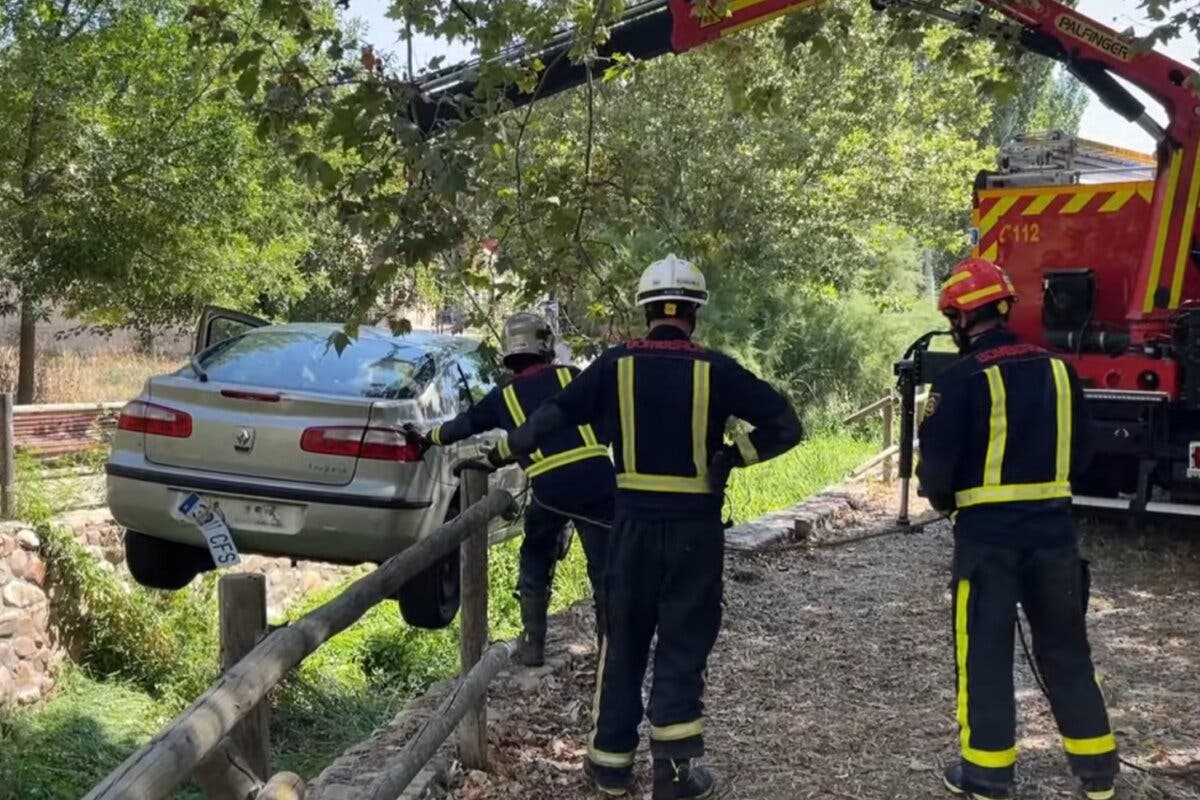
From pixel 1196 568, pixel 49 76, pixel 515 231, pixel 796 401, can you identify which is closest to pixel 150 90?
pixel 49 76

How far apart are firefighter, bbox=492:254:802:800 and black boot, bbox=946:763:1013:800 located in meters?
0.82

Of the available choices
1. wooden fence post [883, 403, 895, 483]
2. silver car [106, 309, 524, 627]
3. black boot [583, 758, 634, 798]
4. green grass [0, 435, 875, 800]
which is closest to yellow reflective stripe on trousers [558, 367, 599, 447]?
silver car [106, 309, 524, 627]

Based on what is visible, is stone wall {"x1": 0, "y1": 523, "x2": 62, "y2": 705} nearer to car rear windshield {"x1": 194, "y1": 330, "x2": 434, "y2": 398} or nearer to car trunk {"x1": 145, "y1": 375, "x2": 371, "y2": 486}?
car rear windshield {"x1": 194, "y1": 330, "x2": 434, "y2": 398}

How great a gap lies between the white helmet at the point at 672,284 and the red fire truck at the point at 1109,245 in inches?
92.5

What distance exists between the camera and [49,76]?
10133 millimetres

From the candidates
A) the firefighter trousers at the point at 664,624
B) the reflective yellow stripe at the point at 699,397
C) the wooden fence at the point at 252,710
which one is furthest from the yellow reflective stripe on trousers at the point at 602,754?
the reflective yellow stripe at the point at 699,397

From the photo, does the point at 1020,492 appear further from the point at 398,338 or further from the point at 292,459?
the point at 398,338

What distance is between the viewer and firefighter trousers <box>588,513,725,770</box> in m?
3.97

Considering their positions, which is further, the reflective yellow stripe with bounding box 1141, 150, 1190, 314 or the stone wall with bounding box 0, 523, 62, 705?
the stone wall with bounding box 0, 523, 62, 705

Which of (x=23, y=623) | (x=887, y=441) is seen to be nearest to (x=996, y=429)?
(x=23, y=623)

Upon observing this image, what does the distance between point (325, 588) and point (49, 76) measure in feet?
16.8

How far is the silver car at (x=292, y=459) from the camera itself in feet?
18.6

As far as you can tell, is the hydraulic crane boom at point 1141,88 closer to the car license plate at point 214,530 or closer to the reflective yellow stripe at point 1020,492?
the car license plate at point 214,530

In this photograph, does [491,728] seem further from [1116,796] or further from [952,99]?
[952,99]
